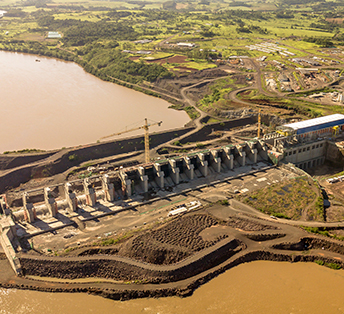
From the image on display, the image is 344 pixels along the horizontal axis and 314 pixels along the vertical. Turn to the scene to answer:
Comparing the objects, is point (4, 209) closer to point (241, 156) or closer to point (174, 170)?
point (174, 170)

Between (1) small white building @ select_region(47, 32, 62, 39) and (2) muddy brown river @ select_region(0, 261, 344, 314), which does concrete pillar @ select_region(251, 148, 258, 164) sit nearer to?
(2) muddy brown river @ select_region(0, 261, 344, 314)

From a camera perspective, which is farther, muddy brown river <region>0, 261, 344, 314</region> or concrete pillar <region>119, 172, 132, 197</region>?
concrete pillar <region>119, 172, 132, 197</region>

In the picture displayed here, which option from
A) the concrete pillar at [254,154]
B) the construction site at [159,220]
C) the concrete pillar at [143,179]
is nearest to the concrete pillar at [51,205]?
the construction site at [159,220]

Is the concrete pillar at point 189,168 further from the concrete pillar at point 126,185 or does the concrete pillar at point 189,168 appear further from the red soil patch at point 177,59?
the red soil patch at point 177,59

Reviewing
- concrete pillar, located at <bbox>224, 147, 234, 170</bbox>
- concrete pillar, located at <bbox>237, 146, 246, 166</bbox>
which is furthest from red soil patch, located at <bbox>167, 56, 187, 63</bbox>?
concrete pillar, located at <bbox>224, 147, 234, 170</bbox>

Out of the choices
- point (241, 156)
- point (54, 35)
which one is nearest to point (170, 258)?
point (241, 156)
